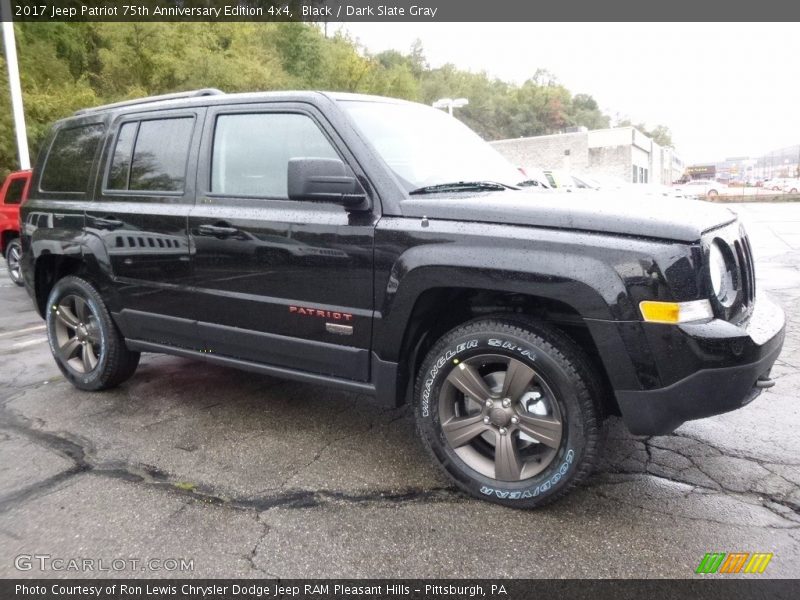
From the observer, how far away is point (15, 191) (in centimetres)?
A: 1041

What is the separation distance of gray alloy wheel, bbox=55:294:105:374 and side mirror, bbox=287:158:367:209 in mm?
2241

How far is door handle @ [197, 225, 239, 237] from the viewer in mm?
3387

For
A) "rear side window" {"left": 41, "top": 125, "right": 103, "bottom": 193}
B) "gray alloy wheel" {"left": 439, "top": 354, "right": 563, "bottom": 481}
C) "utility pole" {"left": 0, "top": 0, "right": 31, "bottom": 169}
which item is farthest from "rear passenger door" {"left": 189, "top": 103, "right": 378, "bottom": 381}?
"utility pole" {"left": 0, "top": 0, "right": 31, "bottom": 169}

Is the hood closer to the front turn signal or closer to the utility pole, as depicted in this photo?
the front turn signal

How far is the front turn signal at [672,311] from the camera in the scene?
235cm

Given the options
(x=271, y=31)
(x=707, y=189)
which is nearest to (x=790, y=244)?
(x=271, y=31)

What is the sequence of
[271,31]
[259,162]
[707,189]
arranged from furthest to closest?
[707,189] < [271,31] < [259,162]

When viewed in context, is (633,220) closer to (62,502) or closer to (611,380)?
(611,380)

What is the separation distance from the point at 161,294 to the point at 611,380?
2691 millimetres

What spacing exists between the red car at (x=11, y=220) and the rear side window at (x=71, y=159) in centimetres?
671

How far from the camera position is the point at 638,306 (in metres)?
2.39

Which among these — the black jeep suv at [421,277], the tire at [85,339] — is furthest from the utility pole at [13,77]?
the black jeep suv at [421,277]

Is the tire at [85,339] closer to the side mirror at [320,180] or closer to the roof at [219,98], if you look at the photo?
A: the roof at [219,98]

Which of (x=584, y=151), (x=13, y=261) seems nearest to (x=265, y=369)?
(x=13, y=261)
